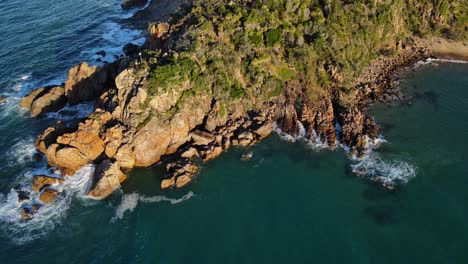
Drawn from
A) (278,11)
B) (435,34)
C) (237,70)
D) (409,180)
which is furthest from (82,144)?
(435,34)

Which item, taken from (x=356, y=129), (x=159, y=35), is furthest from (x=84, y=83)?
(x=356, y=129)

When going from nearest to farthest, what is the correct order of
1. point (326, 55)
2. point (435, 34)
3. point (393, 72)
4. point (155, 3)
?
point (326, 55) < point (393, 72) < point (435, 34) < point (155, 3)

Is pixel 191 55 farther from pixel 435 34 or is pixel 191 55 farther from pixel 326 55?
pixel 435 34

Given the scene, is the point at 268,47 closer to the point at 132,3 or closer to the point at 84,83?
A: the point at 84,83

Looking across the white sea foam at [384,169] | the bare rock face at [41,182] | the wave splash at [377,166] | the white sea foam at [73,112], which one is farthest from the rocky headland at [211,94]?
the white sea foam at [384,169]

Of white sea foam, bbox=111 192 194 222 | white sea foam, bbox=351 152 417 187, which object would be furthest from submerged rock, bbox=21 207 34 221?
white sea foam, bbox=351 152 417 187
